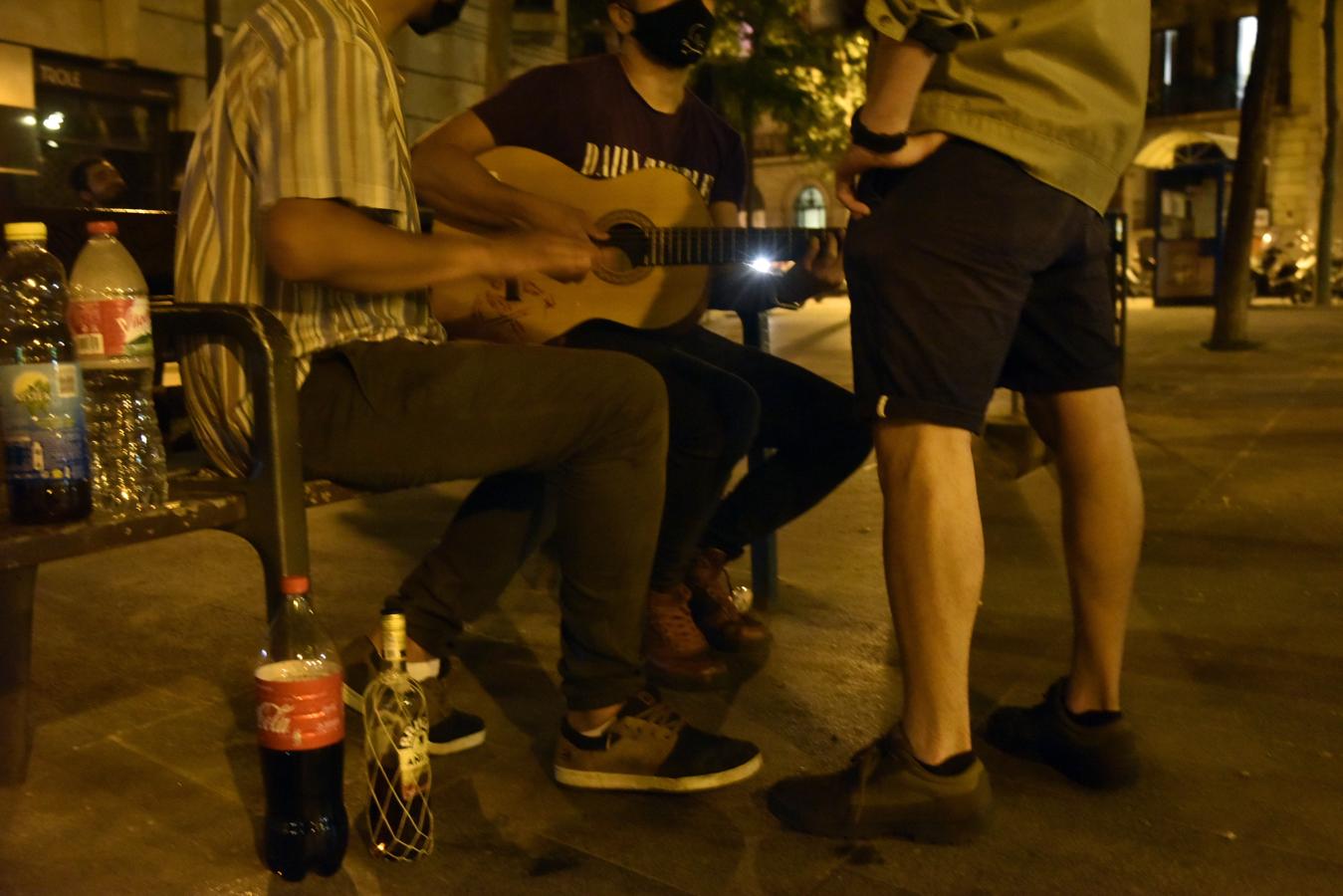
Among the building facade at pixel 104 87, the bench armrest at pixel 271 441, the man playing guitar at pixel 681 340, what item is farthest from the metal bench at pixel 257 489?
the building facade at pixel 104 87

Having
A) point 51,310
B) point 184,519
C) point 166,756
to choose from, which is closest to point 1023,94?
point 184,519

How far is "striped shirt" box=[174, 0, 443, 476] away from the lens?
212cm

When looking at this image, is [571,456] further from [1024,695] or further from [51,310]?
[1024,695]

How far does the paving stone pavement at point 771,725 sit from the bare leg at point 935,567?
0.24m

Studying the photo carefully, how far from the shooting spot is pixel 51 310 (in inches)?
89.5

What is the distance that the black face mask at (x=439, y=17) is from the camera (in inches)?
99.3

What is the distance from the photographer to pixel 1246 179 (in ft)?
43.8

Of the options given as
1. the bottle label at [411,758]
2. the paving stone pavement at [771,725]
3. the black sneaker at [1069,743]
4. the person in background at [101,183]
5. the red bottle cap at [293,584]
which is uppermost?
the person in background at [101,183]

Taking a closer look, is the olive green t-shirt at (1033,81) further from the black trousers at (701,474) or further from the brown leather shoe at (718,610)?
the brown leather shoe at (718,610)

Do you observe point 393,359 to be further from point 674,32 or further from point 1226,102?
point 1226,102

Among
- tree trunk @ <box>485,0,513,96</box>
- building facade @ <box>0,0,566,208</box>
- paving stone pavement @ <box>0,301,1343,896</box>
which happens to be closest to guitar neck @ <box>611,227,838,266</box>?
paving stone pavement @ <box>0,301,1343,896</box>

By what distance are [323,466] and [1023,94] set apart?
1401mm

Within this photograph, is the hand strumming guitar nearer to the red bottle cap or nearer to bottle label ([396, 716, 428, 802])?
the red bottle cap

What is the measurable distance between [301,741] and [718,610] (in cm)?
153
